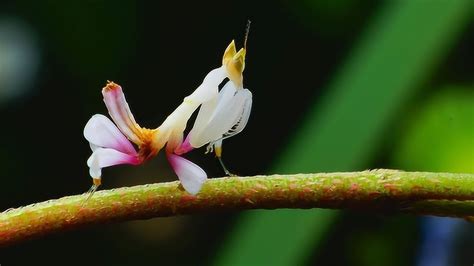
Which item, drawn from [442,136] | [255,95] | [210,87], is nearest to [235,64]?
[210,87]

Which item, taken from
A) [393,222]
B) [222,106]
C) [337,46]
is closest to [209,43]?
[337,46]

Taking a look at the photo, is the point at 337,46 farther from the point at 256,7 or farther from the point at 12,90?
the point at 12,90

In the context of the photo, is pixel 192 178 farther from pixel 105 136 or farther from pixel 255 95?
pixel 255 95

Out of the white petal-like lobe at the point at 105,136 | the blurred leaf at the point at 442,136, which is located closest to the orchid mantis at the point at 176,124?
the white petal-like lobe at the point at 105,136

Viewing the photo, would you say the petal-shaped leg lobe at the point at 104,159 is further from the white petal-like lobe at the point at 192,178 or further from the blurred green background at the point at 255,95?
the blurred green background at the point at 255,95

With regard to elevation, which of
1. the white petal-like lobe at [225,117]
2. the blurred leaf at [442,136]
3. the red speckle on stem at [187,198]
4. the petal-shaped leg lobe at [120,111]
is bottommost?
the red speckle on stem at [187,198]

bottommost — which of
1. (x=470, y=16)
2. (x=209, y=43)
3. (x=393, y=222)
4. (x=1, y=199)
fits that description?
(x=1, y=199)

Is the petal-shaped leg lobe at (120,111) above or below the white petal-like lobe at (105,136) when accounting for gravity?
above
